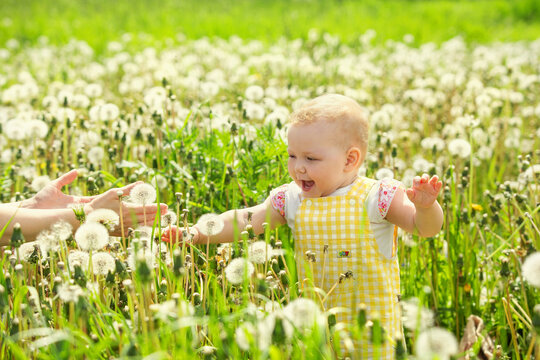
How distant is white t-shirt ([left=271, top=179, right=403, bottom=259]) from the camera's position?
229cm

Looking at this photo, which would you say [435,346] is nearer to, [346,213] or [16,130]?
[346,213]

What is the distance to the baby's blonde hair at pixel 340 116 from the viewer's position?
7.39ft

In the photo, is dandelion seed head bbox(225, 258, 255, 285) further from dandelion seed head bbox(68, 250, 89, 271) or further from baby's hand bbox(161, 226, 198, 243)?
dandelion seed head bbox(68, 250, 89, 271)

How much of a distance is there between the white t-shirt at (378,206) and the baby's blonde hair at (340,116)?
157 mm

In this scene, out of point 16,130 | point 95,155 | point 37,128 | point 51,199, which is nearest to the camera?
point 51,199

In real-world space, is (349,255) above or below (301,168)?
below

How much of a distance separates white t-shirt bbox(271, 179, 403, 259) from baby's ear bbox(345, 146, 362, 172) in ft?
0.27

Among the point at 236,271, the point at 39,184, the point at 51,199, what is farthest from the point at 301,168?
the point at 39,184

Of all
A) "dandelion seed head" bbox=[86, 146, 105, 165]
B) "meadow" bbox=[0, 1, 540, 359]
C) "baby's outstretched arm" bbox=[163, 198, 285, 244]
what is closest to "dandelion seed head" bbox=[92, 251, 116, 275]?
"meadow" bbox=[0, 1, 540, 359]

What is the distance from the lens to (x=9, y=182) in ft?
10.9

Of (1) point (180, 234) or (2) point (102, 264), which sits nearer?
(2) point (102, 264)

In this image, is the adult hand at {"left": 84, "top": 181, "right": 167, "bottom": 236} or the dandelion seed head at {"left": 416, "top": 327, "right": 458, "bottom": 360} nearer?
the dandelion seed head at {"left": 416, "top": 327, "right": 458, "bottom": 360}

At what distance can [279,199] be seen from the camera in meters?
2.48

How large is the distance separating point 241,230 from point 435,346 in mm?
1173
